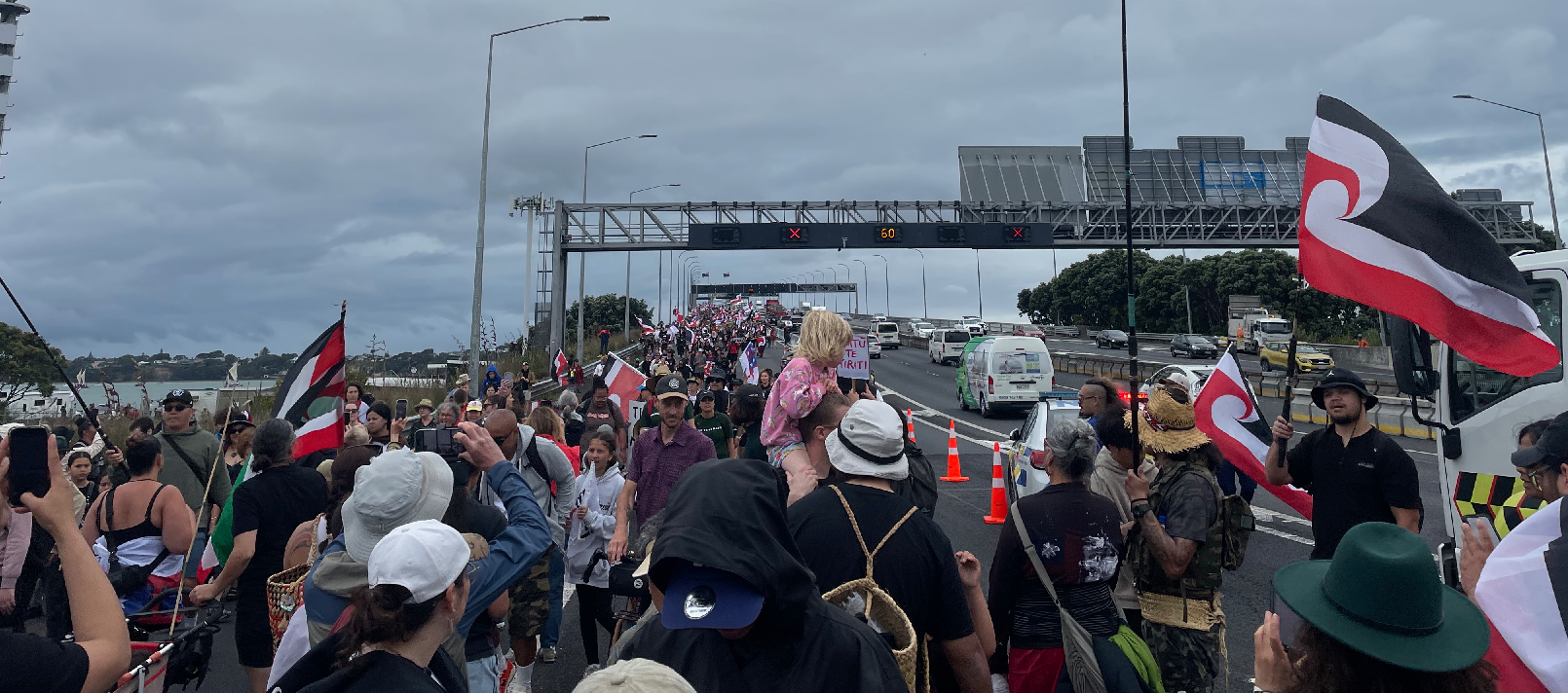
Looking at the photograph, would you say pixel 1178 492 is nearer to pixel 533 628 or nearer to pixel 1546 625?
pixel 1546 625

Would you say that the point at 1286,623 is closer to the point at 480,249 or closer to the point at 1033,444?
the point at 1033,444

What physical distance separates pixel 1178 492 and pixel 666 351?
83.2 ft

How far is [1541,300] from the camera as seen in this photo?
5.69 meters

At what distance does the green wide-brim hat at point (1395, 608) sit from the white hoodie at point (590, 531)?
481 centimetres

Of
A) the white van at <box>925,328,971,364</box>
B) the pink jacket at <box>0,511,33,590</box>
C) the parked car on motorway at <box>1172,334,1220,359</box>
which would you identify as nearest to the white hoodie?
the pink jacket at <box>0,511,33,590</box>

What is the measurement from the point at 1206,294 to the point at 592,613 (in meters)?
65.9

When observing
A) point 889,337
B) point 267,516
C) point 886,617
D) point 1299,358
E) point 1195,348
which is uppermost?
point 889,337

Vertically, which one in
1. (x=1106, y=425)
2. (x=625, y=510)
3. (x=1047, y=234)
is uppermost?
(x=1047, y=234)

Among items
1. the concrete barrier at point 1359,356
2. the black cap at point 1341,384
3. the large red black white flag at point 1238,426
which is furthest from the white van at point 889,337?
the black cap at point 1341,384

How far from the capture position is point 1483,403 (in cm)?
579

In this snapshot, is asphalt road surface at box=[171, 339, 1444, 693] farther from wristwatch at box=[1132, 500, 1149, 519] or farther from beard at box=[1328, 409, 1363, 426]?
wristwatch at box=[1132, 500, 1149, 519]

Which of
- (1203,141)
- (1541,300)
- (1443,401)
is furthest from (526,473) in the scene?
(1203,141)

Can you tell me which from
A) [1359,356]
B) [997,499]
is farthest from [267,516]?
[1359,356]

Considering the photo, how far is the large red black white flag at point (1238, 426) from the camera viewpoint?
18.9 ft
